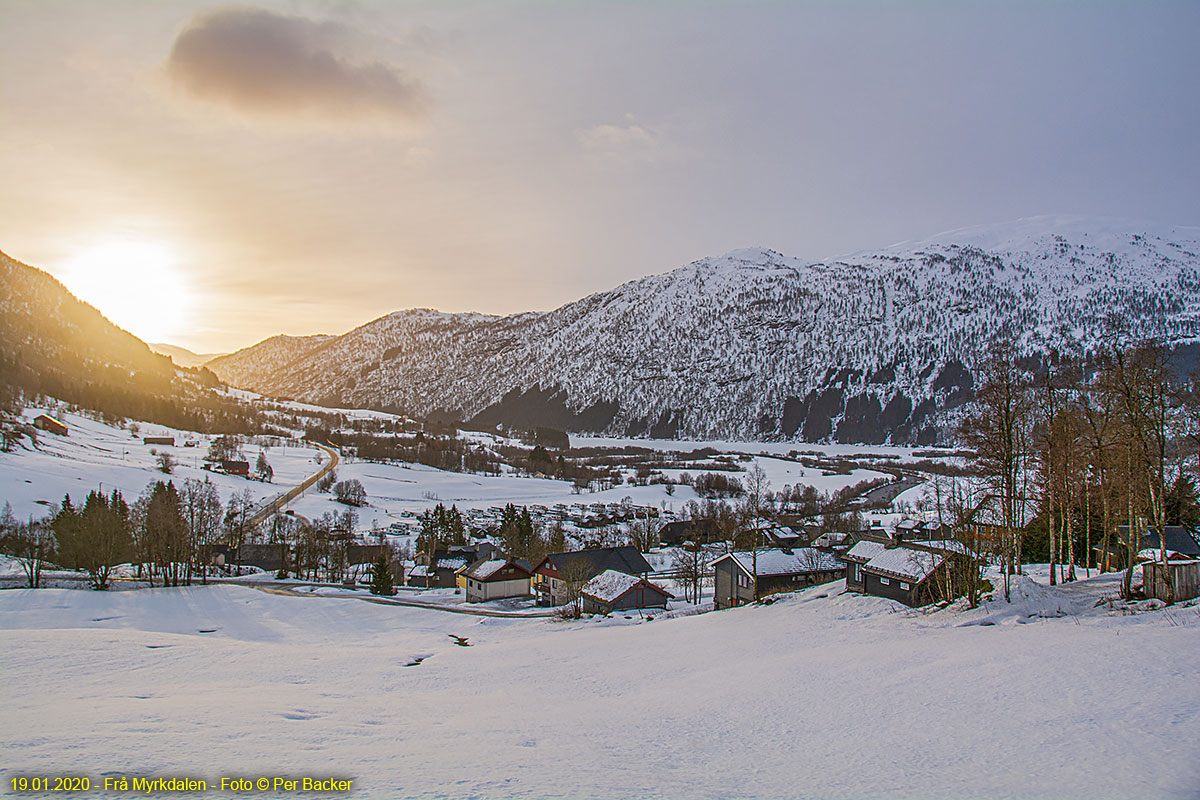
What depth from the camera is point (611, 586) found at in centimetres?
4444

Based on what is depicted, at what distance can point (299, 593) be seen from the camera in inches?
1981

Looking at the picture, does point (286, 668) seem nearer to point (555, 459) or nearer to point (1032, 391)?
point (1032, 391)

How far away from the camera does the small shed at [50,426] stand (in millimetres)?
138962


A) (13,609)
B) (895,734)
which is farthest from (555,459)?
(895,734)

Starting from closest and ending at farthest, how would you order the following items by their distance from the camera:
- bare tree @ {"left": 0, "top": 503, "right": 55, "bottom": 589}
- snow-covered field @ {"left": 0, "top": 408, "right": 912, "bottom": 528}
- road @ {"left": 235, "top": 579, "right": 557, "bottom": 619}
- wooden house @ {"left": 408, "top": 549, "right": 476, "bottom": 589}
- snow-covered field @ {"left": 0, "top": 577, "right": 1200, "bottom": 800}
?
1. snow-covered field @ {"left": 0, "top": 577, "right": 1200, "bottom": 800}
2. road @ {"left": 235, "top": 579, "right": 557, "bottom": 619}
3. bare tree @ {"left": 0, "top": 503, "right": 55, "bottom": 589}
4. wooden house @ {"left": 408, "top": 549, "right": 476, "bottom": 589}
5. snow-covered field @ {"left": 0, "top": 408, "right": 912, "bottom": 528}

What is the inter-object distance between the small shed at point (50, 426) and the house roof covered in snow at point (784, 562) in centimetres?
15517

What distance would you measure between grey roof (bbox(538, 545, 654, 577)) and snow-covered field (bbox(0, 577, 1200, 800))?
2112 cm

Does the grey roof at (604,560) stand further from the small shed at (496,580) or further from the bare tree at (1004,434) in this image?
the bare tree at (1004,434)

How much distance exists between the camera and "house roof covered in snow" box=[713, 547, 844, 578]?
43219mm

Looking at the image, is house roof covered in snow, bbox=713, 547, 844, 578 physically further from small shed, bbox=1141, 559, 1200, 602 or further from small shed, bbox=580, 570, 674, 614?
small shed, bbox=1141, 559, 1200, 602

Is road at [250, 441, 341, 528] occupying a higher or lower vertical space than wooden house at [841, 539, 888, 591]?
lower

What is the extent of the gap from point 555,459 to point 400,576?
405 feet

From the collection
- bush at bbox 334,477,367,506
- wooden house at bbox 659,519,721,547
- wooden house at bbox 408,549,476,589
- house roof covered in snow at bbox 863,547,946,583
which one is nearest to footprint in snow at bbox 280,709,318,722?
house roof covered in snow at bbox 863,547,946,583

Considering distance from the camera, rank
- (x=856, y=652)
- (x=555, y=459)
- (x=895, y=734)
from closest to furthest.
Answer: (x=895, y=734) → (x=856, y=652) → (x=555, y=459)
